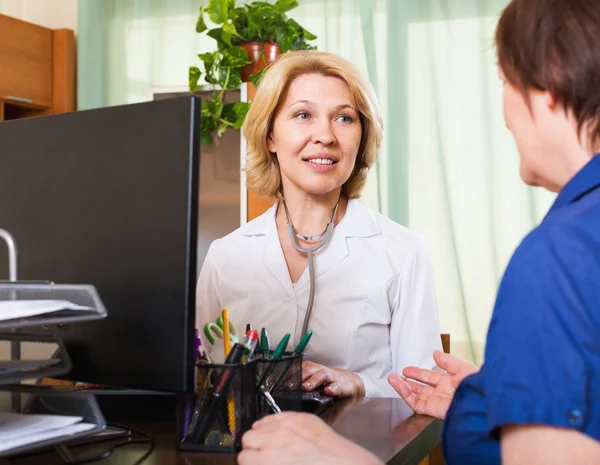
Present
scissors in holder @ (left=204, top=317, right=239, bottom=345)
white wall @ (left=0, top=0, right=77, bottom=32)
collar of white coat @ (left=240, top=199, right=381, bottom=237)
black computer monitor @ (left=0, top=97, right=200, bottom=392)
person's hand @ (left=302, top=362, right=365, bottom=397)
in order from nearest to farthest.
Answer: black computer monitor @ (left=0, top=97, right=200, bottom=392)
scissors in holder @ (left=204, top=317, right=239, bottom=345)
person's hand @ (left=302, top=362, right=365, bottom=397)
collar of white coat @ (left=240, top=199, right=381, bottom=237)
white wall @ (left=0, top=0, right=77, bottom=32)

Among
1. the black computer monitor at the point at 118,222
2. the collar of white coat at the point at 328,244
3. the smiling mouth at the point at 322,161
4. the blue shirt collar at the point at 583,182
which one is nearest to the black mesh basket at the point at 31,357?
the black computer monitor at the point at 118,222

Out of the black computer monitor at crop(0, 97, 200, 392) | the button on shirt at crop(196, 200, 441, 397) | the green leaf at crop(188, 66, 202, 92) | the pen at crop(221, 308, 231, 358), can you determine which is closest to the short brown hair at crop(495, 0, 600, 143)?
the black computer monitor at crop(0, 97, 200, 392)

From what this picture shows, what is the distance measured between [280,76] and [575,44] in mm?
1174

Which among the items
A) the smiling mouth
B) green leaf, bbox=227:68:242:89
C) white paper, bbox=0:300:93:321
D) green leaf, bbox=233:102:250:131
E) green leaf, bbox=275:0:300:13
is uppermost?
green leaf, bbox=275:0:300:13

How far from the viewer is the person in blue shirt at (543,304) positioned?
66 cm

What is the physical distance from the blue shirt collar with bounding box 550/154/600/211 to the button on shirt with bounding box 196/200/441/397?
917mm

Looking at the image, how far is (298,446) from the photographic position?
0.83 metres

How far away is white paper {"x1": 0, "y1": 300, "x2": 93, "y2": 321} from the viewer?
79cm

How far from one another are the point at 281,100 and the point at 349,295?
19.4 inches

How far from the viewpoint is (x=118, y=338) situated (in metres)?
0.94

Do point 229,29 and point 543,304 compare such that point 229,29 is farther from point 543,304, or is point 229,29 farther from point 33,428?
point 543,304

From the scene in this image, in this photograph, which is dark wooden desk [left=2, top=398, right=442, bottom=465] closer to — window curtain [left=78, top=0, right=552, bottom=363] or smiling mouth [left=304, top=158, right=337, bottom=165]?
smiling mouth [left=304, top=158, right=337, bottom=165]

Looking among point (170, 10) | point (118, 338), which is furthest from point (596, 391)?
point (170, 10)

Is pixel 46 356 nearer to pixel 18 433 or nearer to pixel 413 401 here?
pixel 18 433
